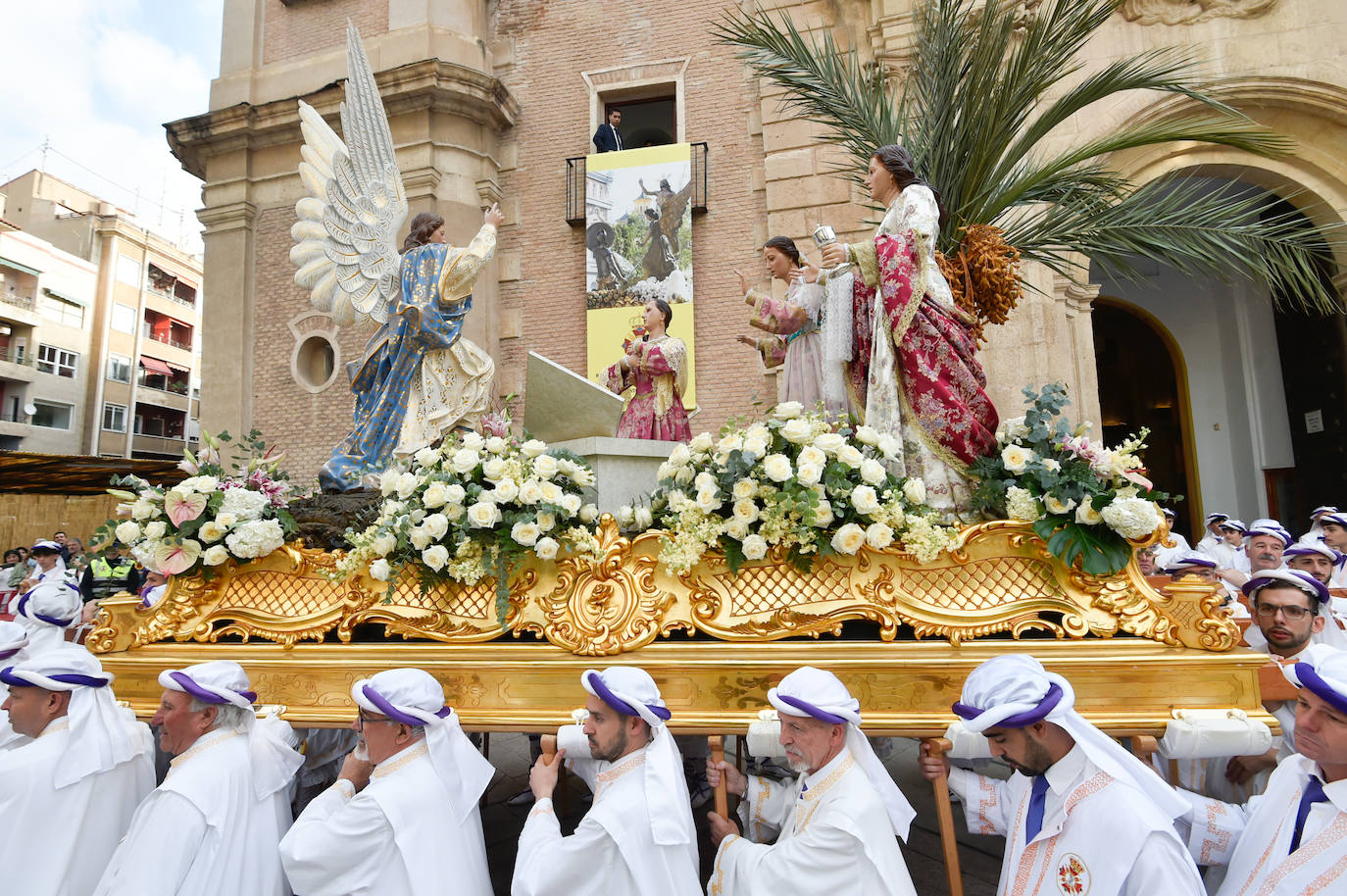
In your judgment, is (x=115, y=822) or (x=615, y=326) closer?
(x=115, y=822)

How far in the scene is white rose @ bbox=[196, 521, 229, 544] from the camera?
372cm

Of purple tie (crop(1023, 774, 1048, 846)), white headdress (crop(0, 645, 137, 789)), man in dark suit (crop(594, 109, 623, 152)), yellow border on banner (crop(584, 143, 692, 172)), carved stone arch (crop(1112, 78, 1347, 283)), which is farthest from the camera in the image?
man in dark suit (crop(594, 109, 623, 152))

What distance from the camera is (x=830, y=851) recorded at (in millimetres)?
2244

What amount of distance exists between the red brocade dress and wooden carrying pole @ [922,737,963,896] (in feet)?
3.44

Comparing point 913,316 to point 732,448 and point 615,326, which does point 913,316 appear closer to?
point 732,448

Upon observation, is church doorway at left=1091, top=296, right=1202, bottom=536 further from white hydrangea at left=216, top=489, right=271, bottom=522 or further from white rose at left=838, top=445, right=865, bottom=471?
white hydrangea at left=216, top=489, right=271, bottom=522

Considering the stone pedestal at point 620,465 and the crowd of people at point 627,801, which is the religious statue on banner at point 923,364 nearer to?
the stone pedestal at point 620,465

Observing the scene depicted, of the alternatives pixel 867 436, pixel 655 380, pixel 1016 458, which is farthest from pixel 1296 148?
pixel 867 436

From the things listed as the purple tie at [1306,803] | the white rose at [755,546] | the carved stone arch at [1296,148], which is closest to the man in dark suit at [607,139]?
the carved stone arch at [1296,148]

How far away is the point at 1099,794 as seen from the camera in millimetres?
1955

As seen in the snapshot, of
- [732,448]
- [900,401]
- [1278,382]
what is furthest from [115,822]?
[1278,382]

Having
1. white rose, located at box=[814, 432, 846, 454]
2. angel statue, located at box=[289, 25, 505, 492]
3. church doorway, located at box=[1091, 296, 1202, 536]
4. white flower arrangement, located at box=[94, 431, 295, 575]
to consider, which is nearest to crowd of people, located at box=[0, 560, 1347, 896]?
white flower arrangement, located at box=[94, 431, 295, 575]

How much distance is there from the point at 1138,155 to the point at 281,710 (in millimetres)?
10134

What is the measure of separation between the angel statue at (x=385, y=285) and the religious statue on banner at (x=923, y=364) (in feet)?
10.4
